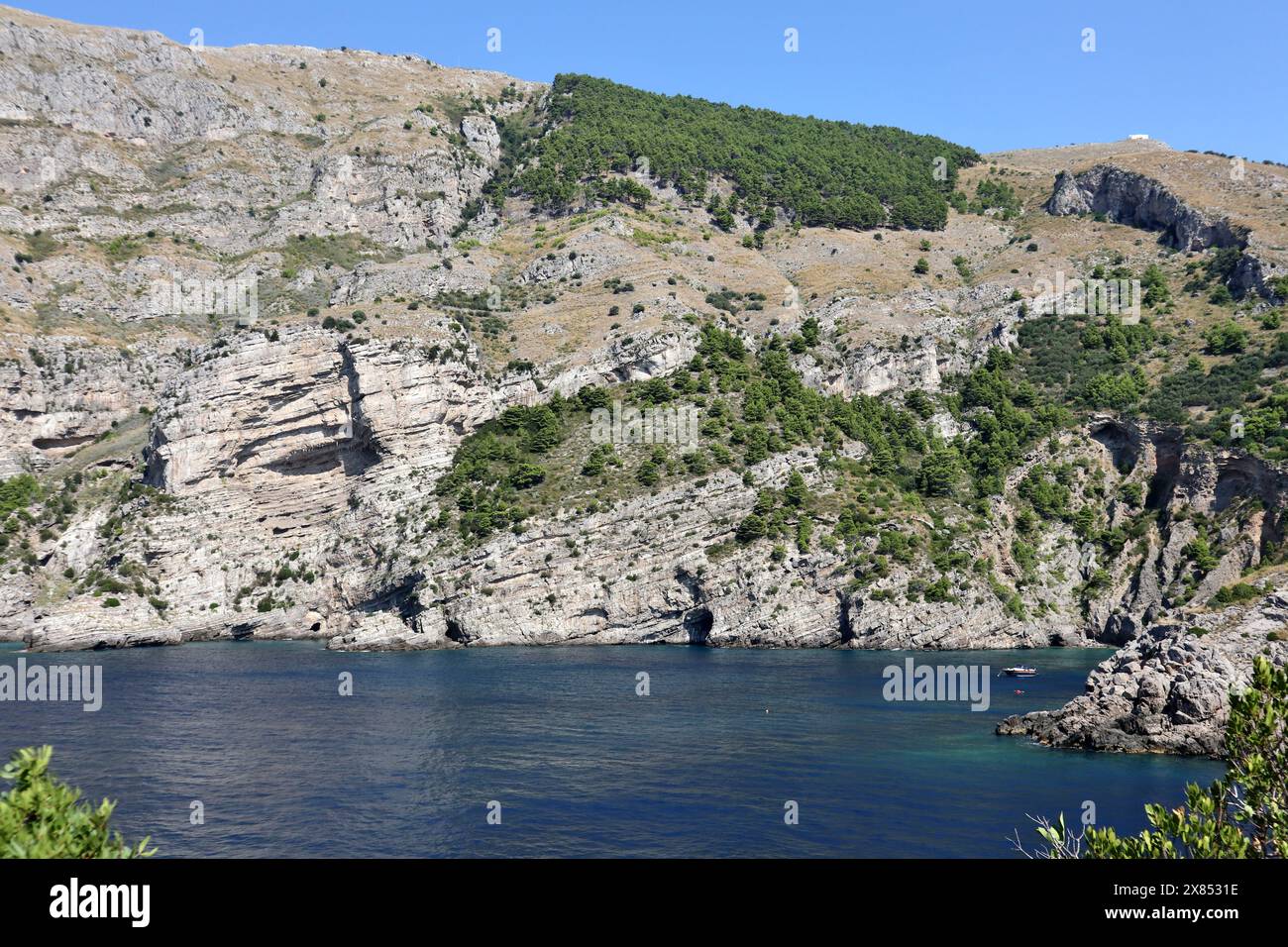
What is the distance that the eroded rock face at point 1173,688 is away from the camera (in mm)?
48594

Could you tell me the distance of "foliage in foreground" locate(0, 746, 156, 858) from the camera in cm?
1056

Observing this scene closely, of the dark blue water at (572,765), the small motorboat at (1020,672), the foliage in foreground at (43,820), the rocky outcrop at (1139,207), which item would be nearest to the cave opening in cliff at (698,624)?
the dark blue water at (572,765)

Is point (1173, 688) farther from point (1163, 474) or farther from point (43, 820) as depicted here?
point (1163, 474)

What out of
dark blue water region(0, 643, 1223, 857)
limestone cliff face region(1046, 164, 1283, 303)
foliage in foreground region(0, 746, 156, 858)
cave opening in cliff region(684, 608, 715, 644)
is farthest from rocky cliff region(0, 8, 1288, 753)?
foliage in foreground region(0, 746, 156, 858)

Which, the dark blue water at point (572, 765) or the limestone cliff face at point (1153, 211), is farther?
the limestone cliff face at point (1153, 211)

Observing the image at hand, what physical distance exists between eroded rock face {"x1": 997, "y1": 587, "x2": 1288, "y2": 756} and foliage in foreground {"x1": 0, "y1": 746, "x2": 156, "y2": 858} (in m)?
48.3

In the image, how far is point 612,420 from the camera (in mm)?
109812

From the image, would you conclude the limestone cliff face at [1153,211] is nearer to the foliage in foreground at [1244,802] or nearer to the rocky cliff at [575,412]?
the rocky cliff at [575,412]

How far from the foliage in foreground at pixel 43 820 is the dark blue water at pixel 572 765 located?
73.4ft

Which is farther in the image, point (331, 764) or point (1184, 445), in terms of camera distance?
point (1184, 445)

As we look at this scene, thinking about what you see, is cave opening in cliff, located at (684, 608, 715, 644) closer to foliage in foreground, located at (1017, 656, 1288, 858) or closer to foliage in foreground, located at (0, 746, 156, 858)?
foliage in foreground, located at (1017, 656, 1288, 858)
